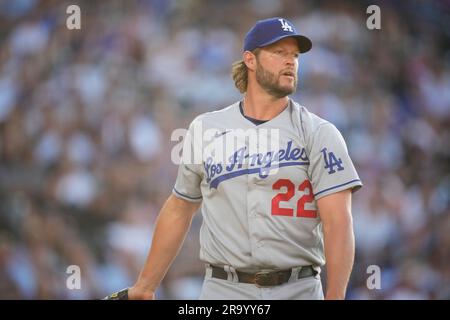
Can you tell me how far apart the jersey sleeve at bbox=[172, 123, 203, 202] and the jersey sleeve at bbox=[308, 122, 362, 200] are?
524mm

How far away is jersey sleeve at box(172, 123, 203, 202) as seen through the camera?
3.48m

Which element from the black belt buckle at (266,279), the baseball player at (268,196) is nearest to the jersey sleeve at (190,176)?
the baseball player at (268,196)

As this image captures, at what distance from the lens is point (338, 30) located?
630 cm

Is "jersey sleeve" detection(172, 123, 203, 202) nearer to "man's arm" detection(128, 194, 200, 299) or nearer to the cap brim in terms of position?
"man's arm" detection(128, 194, 200, 299)

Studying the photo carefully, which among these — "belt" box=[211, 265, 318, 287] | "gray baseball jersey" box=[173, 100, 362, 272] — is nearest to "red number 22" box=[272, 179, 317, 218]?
"gray baseball jersey" box=[173, 100, 362, 272]

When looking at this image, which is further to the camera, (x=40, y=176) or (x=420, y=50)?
(x=420, y=50)

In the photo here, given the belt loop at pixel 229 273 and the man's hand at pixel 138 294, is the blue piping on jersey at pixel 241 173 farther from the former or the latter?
the man's hand at pixel 138 294

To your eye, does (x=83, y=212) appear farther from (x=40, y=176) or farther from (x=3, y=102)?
(x=3, y=102)

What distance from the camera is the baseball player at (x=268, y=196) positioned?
3.18 m
